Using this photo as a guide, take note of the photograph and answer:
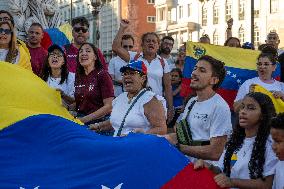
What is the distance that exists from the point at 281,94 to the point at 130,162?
3179 mm

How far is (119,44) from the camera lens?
834 centimetres

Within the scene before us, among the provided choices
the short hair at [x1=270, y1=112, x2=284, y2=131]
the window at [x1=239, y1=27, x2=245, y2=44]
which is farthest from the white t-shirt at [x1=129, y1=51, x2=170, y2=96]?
the window at [x1=239, y1=27, x2=245, y2=44]

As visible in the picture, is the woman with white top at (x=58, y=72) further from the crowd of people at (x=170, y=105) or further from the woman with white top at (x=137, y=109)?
the woman with white top at (x=137, y=109)

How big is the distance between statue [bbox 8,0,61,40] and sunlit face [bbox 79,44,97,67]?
200 inches

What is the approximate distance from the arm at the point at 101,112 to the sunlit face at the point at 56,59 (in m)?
1.10

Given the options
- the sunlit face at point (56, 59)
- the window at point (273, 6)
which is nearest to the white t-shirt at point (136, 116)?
the sunlit face at point (56, 59)

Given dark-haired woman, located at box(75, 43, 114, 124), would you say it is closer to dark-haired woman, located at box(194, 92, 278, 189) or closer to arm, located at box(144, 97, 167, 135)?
arm, located at box(144, 97, 167, 135)

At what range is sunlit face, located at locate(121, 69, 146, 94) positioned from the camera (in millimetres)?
5902

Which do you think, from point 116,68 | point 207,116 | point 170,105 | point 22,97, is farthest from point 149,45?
point 207,116

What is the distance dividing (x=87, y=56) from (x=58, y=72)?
2.98 ft

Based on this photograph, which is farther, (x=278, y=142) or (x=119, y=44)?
(x=119, y=44)

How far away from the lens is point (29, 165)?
191 inches

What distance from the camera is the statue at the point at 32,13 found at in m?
12.0

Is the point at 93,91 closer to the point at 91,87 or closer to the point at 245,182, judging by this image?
the point at 91,87
